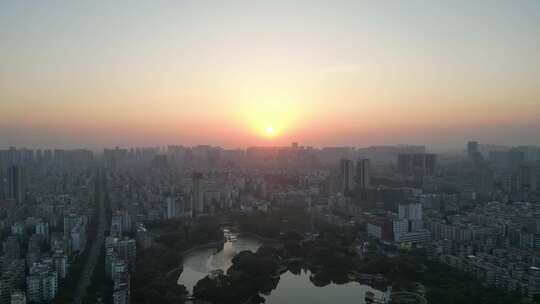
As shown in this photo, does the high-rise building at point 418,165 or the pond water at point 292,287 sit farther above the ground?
the high-rise building at point 418,165

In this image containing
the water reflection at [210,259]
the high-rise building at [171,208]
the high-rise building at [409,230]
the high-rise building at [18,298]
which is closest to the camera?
the high-rise building at [18,298]

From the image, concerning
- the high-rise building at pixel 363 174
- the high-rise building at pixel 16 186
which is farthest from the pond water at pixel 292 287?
the high-rise building at pixel 363 174

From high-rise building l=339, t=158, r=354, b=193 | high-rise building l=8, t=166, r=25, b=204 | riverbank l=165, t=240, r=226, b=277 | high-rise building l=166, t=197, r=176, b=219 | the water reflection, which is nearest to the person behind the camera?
the water reflection

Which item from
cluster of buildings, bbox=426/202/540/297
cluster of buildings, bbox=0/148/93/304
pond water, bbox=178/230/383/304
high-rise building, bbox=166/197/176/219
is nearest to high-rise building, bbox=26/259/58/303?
cluster of buildings, bbox=0/148/93/304

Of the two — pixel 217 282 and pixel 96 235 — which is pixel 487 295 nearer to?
pixel 217 282

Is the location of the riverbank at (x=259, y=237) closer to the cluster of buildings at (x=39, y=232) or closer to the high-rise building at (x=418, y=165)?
the cluster of buildings at (x=39, y=232)

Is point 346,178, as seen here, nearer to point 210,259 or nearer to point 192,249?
point 192,249

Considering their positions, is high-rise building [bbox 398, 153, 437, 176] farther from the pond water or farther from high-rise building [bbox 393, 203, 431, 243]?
the pond water

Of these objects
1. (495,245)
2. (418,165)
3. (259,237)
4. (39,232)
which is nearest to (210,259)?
(259,237)
